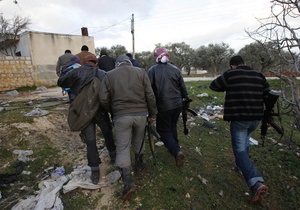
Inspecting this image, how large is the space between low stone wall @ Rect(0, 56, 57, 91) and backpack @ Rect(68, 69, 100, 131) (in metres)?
11.0

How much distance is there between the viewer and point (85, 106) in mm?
2738

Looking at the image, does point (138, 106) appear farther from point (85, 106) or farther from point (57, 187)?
point (57, 187)

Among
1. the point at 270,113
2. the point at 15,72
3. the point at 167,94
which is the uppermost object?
the point at 167,94

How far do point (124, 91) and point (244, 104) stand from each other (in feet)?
4.89

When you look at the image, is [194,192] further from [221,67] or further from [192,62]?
[192,62]

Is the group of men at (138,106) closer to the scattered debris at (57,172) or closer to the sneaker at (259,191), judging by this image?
the sneaker at (259,191)

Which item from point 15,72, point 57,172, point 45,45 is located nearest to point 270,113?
point 57,172

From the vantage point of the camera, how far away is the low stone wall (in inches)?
450

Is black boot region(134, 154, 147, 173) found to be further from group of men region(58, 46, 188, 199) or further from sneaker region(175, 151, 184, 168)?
sneaker region(175, 151, 184, 168)

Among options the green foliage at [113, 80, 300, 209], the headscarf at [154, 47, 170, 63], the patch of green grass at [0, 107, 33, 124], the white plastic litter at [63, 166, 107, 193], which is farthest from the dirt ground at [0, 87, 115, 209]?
the headscarf at [154, 47, 170, 63]

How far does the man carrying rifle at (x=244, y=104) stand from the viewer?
2.65 m

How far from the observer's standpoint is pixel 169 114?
3244 millimetres

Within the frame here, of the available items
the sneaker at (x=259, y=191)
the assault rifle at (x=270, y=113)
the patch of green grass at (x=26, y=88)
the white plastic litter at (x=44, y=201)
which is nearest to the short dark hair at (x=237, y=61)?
the assault rifle at (x=270, y=113)

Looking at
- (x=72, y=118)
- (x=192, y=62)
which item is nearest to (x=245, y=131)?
(x=72, y=118)
